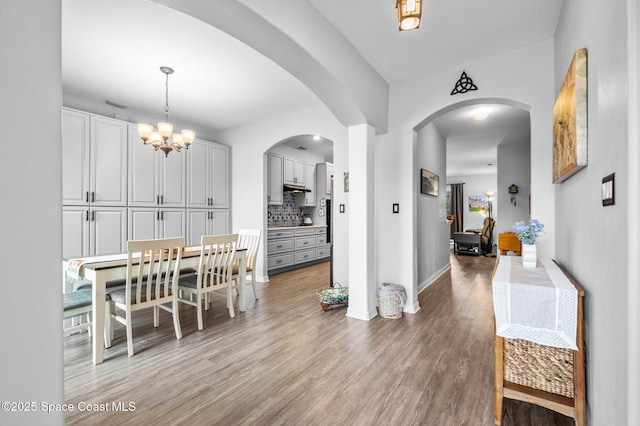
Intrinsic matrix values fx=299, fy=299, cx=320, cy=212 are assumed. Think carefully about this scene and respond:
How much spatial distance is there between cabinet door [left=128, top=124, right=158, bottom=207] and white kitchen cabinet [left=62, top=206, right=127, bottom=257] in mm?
291

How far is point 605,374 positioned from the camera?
121 centimetres

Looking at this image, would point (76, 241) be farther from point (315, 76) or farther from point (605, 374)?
point (605, 374)

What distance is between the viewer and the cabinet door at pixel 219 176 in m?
5.31

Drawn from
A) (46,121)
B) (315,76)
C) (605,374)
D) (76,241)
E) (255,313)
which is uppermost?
(315,76)

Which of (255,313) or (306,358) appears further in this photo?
(255,313)

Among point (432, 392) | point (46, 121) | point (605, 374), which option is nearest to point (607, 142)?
point (605, 374)

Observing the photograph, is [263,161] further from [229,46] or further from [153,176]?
[229,46]

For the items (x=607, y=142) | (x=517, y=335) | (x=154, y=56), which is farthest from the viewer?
(x=154, y=56)

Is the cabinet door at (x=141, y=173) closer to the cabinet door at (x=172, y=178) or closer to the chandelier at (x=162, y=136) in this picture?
the cabinet door at (x=172, y=178)

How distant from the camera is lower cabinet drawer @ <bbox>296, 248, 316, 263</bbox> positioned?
6262 mm

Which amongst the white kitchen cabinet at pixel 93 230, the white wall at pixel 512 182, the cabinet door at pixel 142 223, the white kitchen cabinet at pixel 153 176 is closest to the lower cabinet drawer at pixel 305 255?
the white kitchen cabinet at pixel 153 176

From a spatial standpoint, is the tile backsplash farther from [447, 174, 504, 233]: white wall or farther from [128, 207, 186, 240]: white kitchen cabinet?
[447, 174, 504, 233]: white wall

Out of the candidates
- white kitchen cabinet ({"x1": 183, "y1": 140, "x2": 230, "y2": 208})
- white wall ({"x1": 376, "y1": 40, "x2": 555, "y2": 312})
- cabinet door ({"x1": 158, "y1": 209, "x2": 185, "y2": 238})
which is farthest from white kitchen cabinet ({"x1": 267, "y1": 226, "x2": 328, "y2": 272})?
white wall ({"x1": 376, "y1": 40, "x2": 555, "y2": 312})

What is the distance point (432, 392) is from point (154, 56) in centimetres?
377
